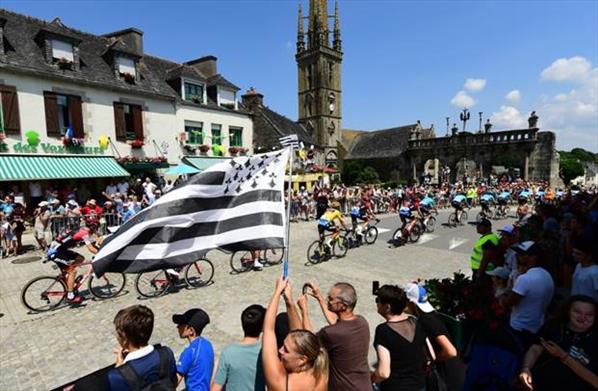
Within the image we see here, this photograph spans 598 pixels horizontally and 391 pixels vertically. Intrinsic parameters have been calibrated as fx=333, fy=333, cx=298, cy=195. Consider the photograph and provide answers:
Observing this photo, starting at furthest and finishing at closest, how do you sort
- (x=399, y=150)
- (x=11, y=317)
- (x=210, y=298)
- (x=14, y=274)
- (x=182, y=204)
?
(x=399, y=150), (x=14, y=274), (x=210, y=298), (x=11, y=317), (x=182, y=204)

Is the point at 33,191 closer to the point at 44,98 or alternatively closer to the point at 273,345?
the point at 44,98

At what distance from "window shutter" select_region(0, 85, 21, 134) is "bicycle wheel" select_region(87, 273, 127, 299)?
968cm

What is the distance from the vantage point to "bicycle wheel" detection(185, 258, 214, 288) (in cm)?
827

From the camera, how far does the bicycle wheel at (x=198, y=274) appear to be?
27.1 feet

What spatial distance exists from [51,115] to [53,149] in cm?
151

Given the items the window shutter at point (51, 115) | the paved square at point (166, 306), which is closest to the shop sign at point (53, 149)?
the window shutter at point (51, 115)

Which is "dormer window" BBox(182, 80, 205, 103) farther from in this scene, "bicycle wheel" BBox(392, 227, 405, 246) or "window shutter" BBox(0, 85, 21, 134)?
"bicycle wheel" BBox(392, 227, 405, 246)

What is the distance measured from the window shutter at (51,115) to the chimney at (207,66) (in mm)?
11466

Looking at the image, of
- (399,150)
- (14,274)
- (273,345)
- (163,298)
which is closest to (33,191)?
(14,274)

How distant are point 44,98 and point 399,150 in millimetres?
40423

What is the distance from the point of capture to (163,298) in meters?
7.48

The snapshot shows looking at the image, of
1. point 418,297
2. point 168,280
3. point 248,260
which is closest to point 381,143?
point 248,260

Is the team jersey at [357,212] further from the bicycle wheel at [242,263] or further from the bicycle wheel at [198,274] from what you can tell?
the bicycle wheel at [198,274]

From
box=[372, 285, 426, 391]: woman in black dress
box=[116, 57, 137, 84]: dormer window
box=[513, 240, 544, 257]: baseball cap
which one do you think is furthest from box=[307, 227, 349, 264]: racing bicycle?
box=[116, 57, 137, 84]: dormer window
